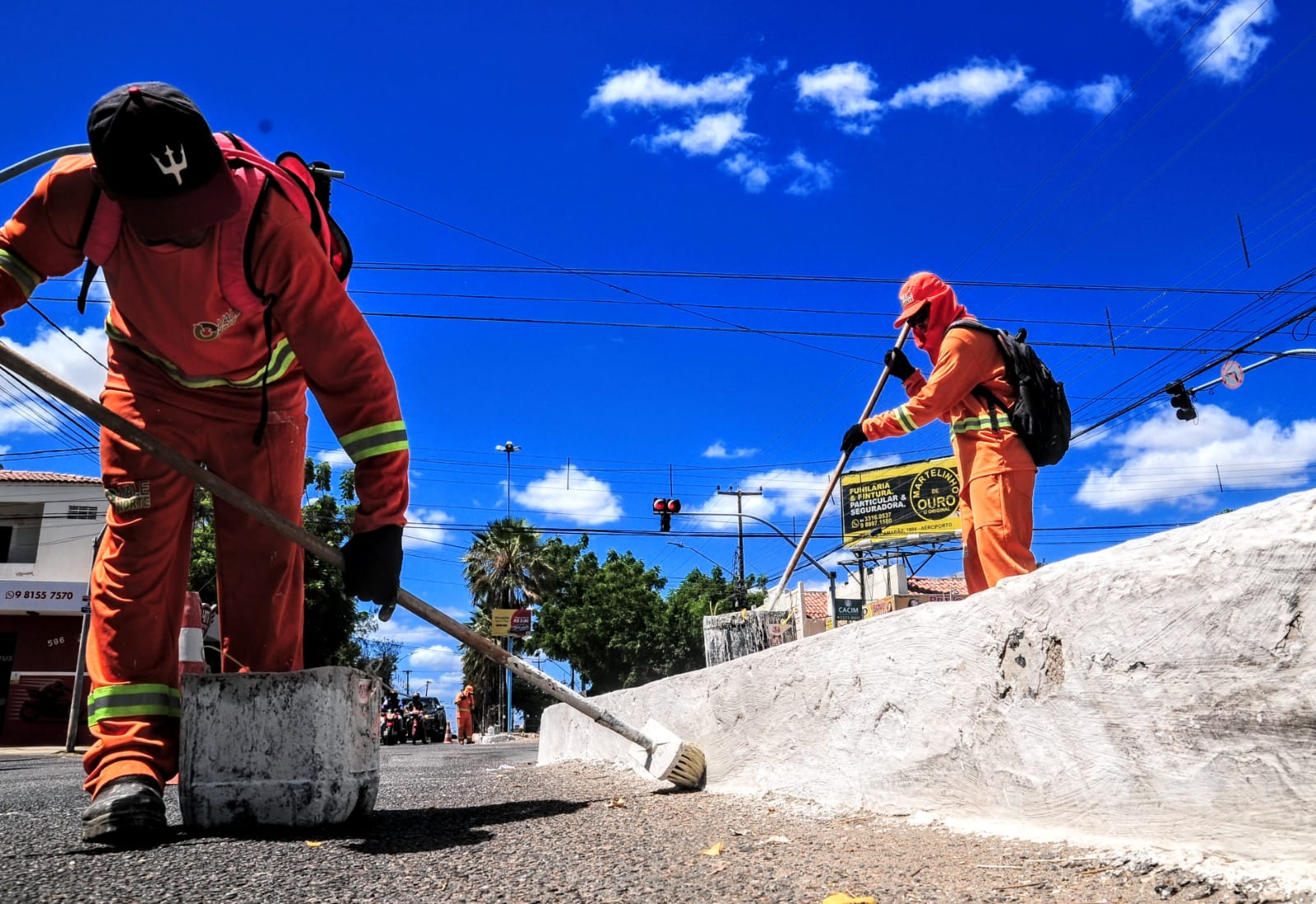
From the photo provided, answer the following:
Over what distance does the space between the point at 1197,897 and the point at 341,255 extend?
274 centimetres

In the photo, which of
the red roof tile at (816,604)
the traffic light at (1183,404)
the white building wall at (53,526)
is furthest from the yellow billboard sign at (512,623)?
the traffic light at (1183,404)

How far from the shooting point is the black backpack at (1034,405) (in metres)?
3.66

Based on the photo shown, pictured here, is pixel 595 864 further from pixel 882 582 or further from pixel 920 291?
pixel 882 582

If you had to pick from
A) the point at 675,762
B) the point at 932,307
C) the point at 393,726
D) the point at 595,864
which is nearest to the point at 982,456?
the point at 932,307

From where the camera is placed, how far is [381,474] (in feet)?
8.23

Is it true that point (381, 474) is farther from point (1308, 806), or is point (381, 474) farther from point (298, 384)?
point (1308, 806)

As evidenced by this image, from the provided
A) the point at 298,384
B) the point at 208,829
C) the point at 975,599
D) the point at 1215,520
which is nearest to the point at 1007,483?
the point at 975,599

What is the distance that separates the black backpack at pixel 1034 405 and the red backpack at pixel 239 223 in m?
2.69

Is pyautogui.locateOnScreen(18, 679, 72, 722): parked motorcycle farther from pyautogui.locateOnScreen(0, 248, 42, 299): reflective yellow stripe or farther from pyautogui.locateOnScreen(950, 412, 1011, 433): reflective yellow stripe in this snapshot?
pyautogui.locateOnScreen(950, 412, 1011, 433): reflective yellow stripe

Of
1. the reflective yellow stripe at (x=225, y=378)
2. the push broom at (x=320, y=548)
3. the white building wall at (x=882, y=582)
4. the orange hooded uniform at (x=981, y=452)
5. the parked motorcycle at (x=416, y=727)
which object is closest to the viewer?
the push broom at (x=320, y=548)

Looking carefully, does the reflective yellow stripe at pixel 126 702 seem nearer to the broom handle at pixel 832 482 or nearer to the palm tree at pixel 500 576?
the broom handle at pixel 832 482

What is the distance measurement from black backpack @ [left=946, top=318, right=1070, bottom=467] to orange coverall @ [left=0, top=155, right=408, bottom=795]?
8.14 feet

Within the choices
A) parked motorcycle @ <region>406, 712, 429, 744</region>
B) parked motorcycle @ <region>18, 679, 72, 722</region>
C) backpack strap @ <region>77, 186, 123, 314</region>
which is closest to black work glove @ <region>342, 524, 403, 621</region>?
backpack strap @ <region>77, 186, 123, 314</region>

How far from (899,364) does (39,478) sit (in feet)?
103
